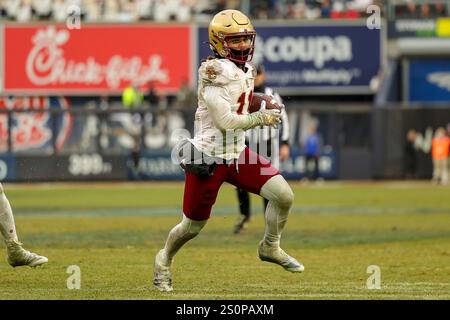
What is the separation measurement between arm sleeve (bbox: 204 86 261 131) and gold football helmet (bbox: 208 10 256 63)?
361mm

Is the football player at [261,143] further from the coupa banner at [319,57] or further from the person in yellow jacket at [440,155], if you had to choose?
the coupa banner at [319,57]

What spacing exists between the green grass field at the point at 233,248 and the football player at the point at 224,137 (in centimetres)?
73

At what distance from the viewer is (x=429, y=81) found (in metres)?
35.2

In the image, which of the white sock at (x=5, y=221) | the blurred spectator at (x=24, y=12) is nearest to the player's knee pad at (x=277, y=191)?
the white sock at (x=5, y=221)

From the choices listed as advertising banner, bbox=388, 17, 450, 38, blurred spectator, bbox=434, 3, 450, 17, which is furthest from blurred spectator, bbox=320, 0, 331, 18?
blurred spectator, bbox=434, 3, 450, 17

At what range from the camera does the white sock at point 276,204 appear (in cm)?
917

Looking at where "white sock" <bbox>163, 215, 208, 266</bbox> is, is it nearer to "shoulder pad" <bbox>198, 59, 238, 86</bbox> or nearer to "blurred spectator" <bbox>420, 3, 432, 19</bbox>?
"shoulder pad" <bbox>198, 59, 238, 86</bbox>

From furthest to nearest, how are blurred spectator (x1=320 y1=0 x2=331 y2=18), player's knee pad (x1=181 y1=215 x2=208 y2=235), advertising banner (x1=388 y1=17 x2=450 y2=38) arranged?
blurred spectator (x1=320 y1=0 x2=331 y2=18) → advertising banner (x1=388 y1=17 x2=450 y2=38) → player's knee pad (x1=181 y1=215 x2=208 y2=235)

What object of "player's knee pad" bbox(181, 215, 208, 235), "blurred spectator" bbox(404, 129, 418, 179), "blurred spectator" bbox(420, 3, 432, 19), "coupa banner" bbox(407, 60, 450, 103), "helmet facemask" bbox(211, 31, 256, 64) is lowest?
"blurred spectator" bbox(404, 129, 418, 179)

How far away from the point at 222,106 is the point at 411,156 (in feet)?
81.9

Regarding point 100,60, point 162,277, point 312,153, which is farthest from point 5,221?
point 100,60

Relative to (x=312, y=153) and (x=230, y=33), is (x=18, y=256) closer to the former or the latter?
(x=230, y=33)

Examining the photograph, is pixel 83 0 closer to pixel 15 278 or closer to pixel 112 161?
pixel 112 161

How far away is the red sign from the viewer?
3509cm
